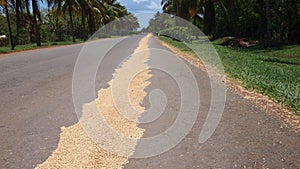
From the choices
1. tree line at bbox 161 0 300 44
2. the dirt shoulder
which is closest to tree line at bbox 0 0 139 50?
tree line at bbox 161 0 300 44

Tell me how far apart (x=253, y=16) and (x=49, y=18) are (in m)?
38.9

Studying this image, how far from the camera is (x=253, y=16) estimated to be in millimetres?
29859

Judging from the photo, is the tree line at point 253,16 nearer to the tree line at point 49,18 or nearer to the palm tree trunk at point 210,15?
the palm tree trunk at point 210,15

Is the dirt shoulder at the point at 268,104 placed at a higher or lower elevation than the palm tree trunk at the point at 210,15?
lower

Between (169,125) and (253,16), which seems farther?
(253,16)

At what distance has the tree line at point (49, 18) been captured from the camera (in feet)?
85.4

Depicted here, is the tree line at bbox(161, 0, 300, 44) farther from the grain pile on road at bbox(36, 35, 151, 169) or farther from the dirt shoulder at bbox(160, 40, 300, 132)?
the grain pile on road at bbox(36, 35, 151, 169)

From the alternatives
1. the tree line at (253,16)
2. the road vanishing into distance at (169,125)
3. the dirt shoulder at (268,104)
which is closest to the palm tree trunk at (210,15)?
the tree line at (253,16)

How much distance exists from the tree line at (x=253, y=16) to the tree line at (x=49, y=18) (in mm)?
12835

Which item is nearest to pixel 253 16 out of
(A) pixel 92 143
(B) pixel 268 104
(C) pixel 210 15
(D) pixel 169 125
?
(C) pixel 210 15

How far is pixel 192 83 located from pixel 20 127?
4041mm

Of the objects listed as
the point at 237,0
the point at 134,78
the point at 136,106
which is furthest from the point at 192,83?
the point at 237,0

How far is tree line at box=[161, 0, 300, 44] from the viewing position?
75.5 ft

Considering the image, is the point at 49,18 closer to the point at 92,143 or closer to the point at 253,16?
the point at 253,16
